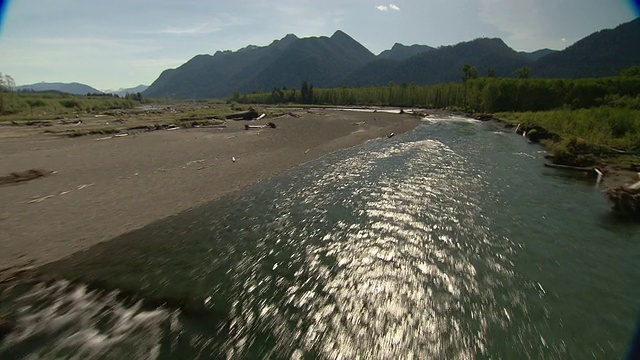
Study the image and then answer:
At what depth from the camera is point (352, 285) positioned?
14531 millimetres

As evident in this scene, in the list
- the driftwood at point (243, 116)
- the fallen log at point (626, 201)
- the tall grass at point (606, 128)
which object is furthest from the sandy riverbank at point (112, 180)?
the driftwood at point (243, 116)

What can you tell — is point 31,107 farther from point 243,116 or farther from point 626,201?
point 626,201

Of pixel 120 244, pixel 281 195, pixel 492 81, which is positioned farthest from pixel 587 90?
pixel 120 244

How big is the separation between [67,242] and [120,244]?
3.05 metres

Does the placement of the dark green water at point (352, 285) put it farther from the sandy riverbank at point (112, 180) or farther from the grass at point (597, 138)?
the grass at point (597, 138)

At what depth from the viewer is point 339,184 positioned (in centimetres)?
3059

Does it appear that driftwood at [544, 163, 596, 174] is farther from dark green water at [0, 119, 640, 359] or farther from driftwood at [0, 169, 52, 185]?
driftwood at [0, 169, 52, 185]

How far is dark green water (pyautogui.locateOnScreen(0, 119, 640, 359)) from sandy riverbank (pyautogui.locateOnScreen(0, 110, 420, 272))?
7.96 ft

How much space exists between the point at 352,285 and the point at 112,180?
2647 centimetres

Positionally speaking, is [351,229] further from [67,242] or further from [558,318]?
[67,242]

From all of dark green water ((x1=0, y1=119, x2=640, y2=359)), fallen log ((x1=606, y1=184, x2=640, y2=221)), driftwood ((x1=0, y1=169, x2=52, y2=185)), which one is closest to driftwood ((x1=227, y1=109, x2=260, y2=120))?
driftwood ((x1=0, y1=169, x2=52, y2=185))

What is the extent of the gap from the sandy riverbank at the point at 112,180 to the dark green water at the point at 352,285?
95.6 inches

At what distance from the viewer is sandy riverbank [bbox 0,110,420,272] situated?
61.5 feet

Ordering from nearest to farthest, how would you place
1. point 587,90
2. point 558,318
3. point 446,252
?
point 558,318 → point 446,252 → point 587,90
